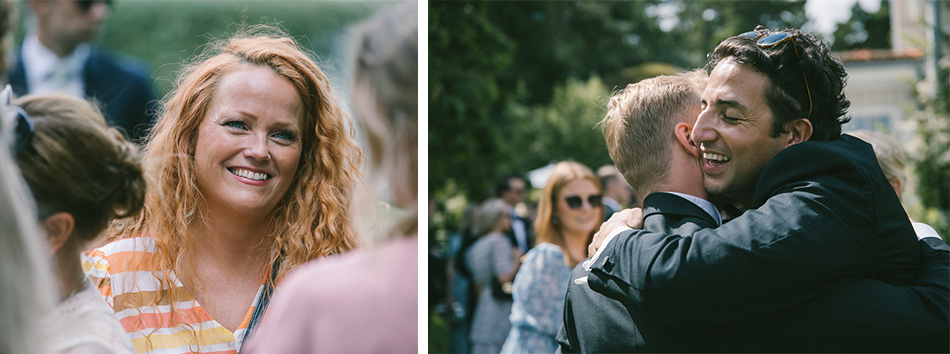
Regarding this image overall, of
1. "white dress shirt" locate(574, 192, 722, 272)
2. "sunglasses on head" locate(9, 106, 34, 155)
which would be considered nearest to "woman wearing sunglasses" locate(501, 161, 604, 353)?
"white dress shirt" locate(574, 192, 722, 272)

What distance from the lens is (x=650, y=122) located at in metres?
2.08

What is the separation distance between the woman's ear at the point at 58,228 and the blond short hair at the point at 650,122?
1.35 meters

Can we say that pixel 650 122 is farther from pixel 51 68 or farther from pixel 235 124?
pixel 51 68

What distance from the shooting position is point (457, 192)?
30.0 ft

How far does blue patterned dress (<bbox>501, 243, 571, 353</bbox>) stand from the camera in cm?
401

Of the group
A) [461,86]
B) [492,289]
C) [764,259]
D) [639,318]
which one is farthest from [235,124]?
[461,86]

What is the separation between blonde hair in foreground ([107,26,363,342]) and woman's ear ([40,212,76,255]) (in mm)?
361

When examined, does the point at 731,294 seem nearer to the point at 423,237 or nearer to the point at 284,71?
the point at 423,237

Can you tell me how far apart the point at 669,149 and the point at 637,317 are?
1.52 feet

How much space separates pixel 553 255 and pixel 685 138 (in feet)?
6.94

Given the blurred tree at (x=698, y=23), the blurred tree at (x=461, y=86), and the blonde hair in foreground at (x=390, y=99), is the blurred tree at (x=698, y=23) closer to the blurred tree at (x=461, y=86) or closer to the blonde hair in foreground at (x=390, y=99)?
the blurred tree at (x=461, y=86)

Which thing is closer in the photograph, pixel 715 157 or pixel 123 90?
pixel 715 157

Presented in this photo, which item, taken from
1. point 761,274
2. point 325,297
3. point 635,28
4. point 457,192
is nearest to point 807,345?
point 761,274

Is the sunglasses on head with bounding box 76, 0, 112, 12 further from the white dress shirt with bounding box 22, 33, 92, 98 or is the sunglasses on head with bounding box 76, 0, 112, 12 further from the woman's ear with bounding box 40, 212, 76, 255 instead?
the woman's ear with bounding box 40, 212, 76, 255
